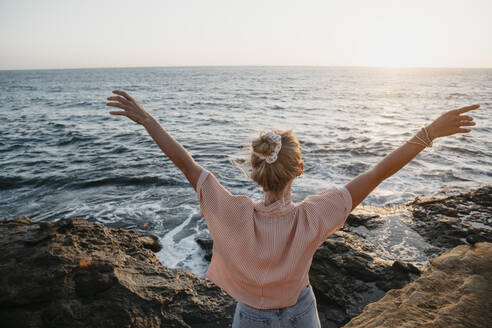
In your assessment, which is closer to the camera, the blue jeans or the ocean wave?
the blue jeans

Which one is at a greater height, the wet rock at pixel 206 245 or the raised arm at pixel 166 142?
the raised arm at pixel 166 142

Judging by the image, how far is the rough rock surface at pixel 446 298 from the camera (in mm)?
2473

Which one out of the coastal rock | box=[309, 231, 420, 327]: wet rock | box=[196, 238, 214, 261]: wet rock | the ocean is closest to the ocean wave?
the ocean

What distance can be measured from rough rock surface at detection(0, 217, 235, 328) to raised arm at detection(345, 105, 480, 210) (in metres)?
2.68

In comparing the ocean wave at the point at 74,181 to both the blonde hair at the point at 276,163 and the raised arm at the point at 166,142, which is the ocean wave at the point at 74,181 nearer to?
the raised arm at the point at 166,142

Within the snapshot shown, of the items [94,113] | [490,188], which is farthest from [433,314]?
[94,113]

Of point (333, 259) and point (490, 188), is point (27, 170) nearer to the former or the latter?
point (333, 259)

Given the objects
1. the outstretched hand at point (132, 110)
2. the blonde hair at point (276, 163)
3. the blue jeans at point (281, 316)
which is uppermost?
the outstretched hand at point (132, 110)

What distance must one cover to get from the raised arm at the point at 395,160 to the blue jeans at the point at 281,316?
68 centimetres

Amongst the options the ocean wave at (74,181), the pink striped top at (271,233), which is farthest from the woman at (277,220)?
the ocean wave at (74,181)

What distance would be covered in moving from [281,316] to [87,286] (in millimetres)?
Result: 2364

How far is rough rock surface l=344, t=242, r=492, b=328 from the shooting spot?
2473 millimetres

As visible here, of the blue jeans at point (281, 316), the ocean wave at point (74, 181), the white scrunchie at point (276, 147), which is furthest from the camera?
the ocean wave at point (74, 181)

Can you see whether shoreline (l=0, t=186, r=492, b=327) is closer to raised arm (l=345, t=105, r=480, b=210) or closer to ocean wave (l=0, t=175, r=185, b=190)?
raised arm (l=345, t=105, r=480, b=210)
